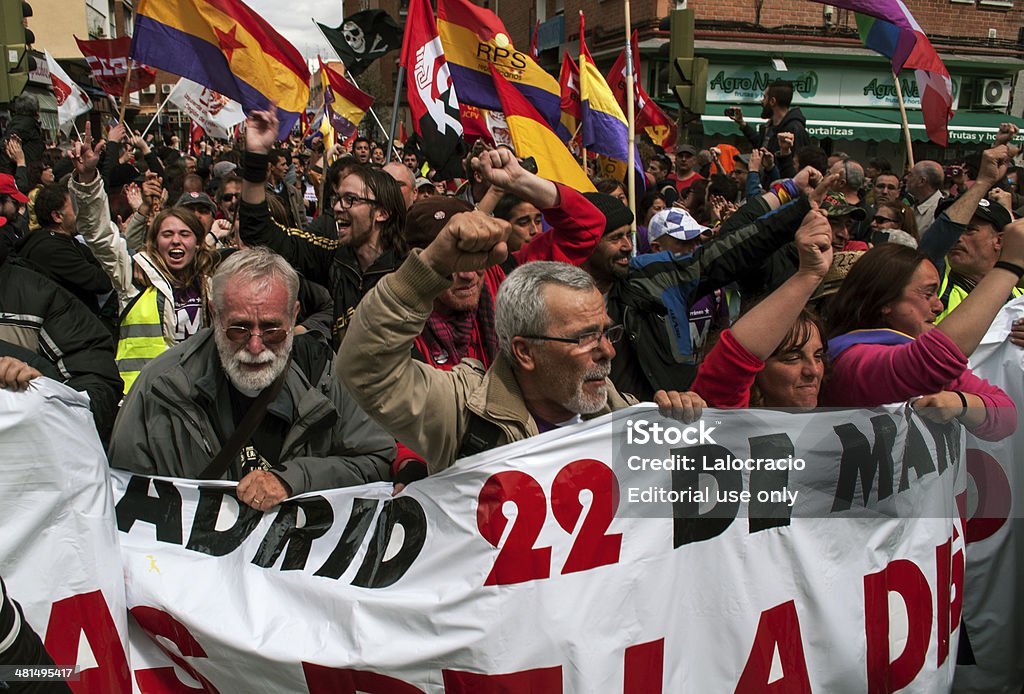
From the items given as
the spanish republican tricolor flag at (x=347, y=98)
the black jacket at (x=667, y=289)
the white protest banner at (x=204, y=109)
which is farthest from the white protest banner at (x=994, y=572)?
the spanish republican tricolor flag at (x=347, y=98)

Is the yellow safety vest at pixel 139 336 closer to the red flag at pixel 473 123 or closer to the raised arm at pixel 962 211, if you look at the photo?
the red flag at pixel 473 123

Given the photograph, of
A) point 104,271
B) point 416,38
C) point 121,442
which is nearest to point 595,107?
point 416,38

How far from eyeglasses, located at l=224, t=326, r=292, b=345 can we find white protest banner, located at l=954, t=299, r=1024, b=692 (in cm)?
228

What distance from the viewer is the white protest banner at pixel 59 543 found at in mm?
2510

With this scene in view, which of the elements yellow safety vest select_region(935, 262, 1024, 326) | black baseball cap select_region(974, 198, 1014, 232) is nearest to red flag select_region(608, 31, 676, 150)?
black baseball cap select_region(974, 198, 1014, 232)

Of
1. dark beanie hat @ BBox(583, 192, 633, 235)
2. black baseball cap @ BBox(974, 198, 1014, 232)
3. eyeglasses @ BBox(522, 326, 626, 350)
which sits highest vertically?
dark beanie hat @ BBox(583, 192, 633, 235)

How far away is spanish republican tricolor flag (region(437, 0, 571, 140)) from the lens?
235 inches

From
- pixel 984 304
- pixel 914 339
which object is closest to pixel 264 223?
pixel 914 339

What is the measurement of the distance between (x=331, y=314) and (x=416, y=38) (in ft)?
8.42

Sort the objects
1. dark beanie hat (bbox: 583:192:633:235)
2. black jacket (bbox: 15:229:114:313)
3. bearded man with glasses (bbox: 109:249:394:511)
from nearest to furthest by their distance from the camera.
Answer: bearded man with glasses (bbox: 109:249:394:511) → dark beanie hat (bbox: 583:192:633:235) → black jacket (bbox: 15:229:114:313)

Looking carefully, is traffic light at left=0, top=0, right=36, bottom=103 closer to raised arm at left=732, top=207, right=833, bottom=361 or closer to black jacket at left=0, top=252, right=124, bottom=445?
black jacket at left=0, top=252, right=124, bottom=445

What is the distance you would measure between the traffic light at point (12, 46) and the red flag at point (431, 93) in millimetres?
4551

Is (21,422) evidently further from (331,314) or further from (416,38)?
(416,38)

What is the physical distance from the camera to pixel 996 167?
169 inches
